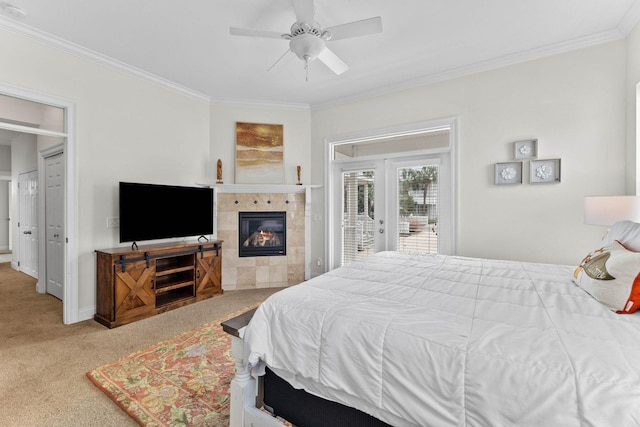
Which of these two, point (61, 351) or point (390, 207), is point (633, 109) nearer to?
point (390, 207)

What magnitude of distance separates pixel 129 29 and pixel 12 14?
0.90 metres

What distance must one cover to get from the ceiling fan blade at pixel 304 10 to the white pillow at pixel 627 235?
2522 mm

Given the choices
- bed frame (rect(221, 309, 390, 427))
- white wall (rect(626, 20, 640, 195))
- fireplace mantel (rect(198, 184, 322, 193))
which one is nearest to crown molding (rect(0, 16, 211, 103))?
fireplace mantel (rect(198, 184, 322, 193))

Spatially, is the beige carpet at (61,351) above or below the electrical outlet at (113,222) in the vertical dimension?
below

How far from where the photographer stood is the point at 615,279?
1.42 m

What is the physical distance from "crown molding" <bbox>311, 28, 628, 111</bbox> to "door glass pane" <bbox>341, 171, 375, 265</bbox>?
115 cm

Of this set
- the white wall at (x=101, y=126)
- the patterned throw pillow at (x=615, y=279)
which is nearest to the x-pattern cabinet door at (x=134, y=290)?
the white wall at (x=101, y=126)

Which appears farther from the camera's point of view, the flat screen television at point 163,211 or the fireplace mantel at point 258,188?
the fireplace mantel at point 258,188

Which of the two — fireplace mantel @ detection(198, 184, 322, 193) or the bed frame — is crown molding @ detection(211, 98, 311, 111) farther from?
the bed frame

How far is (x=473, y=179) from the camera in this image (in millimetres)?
3590

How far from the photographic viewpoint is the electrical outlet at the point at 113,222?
3525 mm

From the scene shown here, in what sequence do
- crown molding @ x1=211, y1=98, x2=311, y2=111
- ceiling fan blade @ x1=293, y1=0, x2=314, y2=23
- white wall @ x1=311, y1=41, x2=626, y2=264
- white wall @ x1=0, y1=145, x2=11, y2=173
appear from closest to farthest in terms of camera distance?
ceiling fan blade @ x1=293, y1=0, x2=314, y2=23, white wall @ x1=311, y1=41, x2=626, y2=264, crown molding @ x1=211, y1=98, x2=311, y2=111, white wall @ x1=0, y1=145, x2=11, y2=173

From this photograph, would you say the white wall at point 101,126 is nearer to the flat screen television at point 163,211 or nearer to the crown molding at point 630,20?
the flat screen television at point 163,211

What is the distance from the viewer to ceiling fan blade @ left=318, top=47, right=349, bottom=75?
8.82 ft
